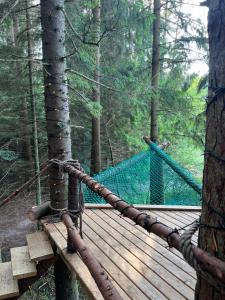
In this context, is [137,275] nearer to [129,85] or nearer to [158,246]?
[158,246]

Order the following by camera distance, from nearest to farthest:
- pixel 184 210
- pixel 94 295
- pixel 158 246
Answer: pixel 94 295
pixel 158 246
pixel 184 210

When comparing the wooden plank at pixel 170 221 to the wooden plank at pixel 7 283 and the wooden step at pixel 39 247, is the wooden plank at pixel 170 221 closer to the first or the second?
the wooden step at pixel 39 247

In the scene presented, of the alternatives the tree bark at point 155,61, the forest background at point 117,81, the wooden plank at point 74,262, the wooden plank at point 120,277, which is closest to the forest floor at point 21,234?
the forest background at point 117,81

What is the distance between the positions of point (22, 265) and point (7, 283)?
0.57ft

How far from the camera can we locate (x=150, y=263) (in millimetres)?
2238

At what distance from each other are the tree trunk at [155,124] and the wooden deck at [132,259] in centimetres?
134

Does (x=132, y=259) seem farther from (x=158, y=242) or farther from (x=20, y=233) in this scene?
(x=20, y=233)

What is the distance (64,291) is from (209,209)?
8.77 feet

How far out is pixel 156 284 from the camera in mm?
1975

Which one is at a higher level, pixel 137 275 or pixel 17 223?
pixel 137 275

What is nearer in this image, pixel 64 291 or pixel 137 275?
pixel 137 275

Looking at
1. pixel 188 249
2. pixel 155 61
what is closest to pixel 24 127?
pixel 155 61

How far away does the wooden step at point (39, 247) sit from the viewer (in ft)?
8.29

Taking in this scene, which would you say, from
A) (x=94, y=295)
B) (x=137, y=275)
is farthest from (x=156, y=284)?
(x=94, y=295)
